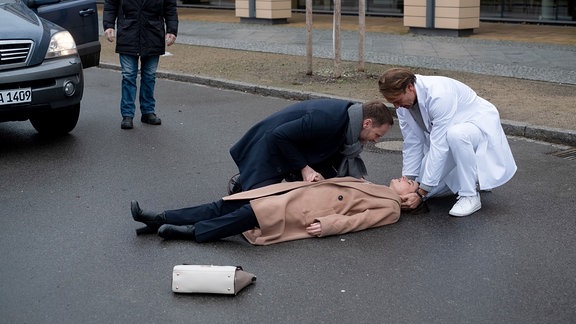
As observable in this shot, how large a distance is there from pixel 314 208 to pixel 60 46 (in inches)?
161

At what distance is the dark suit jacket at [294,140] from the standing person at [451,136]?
20.3 inches

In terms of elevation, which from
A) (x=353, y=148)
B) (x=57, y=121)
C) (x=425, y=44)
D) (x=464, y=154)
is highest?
(x=353, y=148)

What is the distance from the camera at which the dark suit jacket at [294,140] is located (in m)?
5.78

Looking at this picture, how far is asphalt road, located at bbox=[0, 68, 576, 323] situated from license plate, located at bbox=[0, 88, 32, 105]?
526mm

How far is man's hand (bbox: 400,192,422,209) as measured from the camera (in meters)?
6.33

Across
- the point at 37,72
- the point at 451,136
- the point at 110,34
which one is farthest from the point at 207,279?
the point at 110,34

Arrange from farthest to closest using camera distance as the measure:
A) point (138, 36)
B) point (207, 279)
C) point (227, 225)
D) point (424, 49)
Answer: point (424, 49), point (138, 36), point (227, 225), point (207, 279)

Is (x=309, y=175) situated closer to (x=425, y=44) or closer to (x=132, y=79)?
(x=132, y=79)

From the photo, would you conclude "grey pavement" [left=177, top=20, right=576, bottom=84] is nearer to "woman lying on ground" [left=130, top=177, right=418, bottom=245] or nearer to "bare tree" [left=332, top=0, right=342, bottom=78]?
"bare tree" [left=332, top=0, right=342, bottom=78]

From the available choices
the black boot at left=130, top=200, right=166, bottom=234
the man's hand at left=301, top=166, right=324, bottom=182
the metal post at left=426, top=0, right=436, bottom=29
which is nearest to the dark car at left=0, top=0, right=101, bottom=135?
the black boot at left=130, top=200, right=166, bottom=234

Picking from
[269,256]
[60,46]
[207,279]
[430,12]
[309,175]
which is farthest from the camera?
[430,12]

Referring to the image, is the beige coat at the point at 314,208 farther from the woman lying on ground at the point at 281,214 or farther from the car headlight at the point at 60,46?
the car headlight at the point at 60,46

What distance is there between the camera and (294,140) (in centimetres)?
580

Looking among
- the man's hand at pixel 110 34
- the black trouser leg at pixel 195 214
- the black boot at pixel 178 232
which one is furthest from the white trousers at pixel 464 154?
the man's hand at pixel 110 34
